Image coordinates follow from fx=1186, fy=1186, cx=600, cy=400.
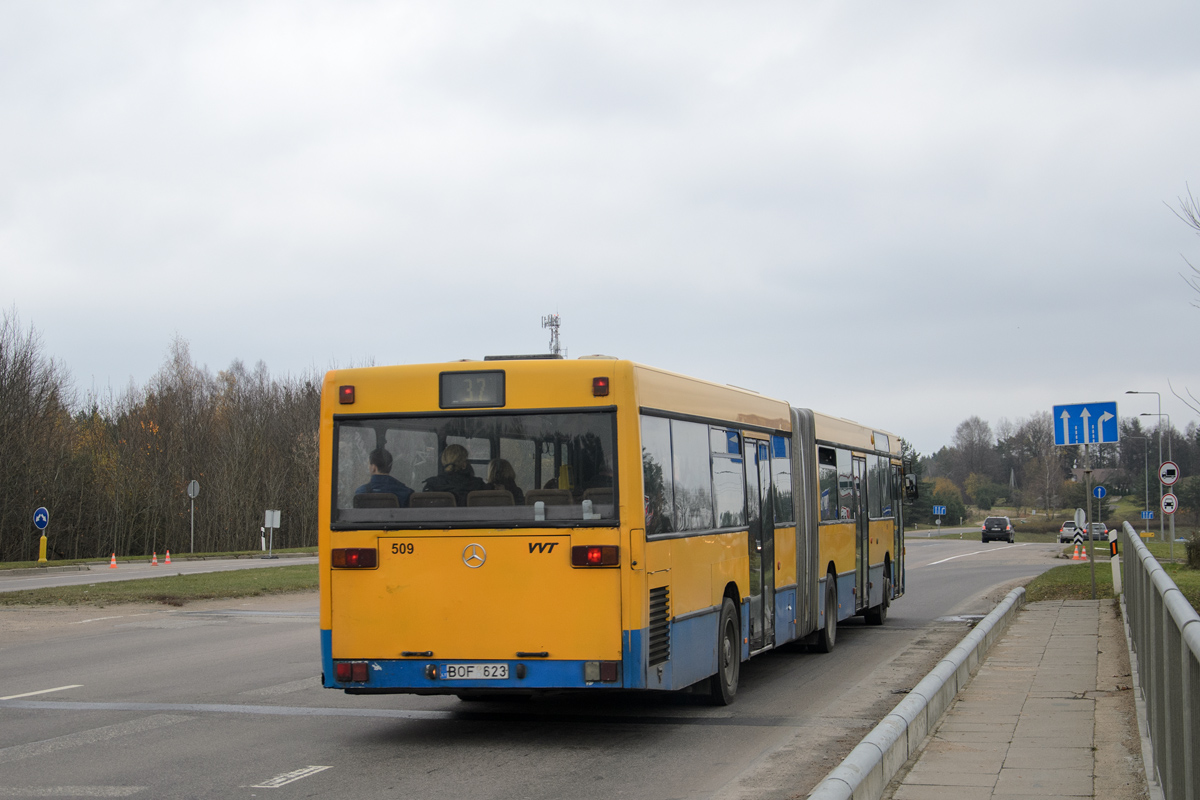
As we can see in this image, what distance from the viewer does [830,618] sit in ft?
50.2

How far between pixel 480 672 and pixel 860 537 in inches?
387

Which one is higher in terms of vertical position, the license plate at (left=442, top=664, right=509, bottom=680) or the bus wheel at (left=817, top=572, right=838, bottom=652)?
the license plate at (left=442, top=664, right=509, bottom=680)

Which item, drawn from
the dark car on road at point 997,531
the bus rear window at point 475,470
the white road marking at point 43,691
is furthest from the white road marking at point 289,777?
the dark car on road at point 997,531

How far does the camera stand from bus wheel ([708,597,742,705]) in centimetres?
1042

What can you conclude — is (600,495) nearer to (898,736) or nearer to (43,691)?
(898,736)

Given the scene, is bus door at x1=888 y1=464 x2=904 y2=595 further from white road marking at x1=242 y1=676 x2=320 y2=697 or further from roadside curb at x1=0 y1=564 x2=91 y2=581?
roadside curb at x1=0 y1=564 x2=91 y2=581

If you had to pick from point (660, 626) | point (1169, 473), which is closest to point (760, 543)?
point (660, 626)

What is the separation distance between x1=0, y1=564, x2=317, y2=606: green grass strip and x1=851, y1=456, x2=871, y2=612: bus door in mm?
12983

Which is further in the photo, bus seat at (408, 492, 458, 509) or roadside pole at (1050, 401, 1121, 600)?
roadside pole at (1050, 401, 1121, 600)

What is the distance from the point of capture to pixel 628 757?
8352 mm

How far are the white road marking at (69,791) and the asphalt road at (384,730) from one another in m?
0.02

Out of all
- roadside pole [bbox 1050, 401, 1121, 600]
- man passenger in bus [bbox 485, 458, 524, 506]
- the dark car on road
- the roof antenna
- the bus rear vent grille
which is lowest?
the dark car on road

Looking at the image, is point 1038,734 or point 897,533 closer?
point 1038,734

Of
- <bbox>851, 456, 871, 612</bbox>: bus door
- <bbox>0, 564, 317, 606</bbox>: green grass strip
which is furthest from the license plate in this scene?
<bbox>0, 564, 317, 606</bbox>: green grass strip
